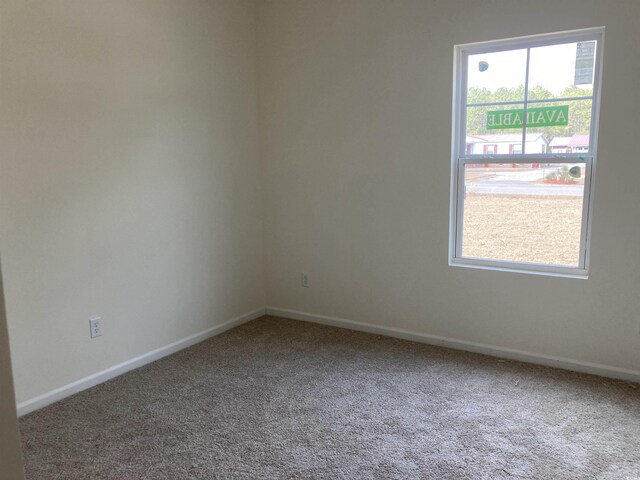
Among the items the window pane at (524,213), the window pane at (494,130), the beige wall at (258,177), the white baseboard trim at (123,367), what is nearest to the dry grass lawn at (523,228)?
the window pane at (524,213)

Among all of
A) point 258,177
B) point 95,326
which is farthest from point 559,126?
point 95,326

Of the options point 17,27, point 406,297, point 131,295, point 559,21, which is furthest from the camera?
point 406,297

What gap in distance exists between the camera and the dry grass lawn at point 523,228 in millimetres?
3162

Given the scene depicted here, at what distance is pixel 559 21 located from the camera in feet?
9.71

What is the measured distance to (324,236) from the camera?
404cm

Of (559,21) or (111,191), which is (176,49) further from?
(559,21)

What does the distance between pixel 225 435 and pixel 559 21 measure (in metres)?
2.99

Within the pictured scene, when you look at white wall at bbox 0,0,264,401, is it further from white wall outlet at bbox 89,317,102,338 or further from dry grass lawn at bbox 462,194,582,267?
dry grass lawn at bbox 462,194,582,267

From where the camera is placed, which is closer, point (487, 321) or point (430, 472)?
point (430, 472)

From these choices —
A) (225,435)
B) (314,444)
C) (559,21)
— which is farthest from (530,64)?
(225,435)

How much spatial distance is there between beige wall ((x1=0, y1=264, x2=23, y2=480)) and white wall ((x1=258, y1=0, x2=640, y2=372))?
9.54ft

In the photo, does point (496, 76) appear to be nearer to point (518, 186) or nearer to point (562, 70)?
point (562, 70)

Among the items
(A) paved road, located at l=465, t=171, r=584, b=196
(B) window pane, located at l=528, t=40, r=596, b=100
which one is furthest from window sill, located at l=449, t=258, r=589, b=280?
(B) window pane, located at l=528, t=40, r=596, b=100

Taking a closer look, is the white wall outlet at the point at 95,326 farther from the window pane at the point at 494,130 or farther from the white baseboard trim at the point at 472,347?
the window pane at the point at 494,130
